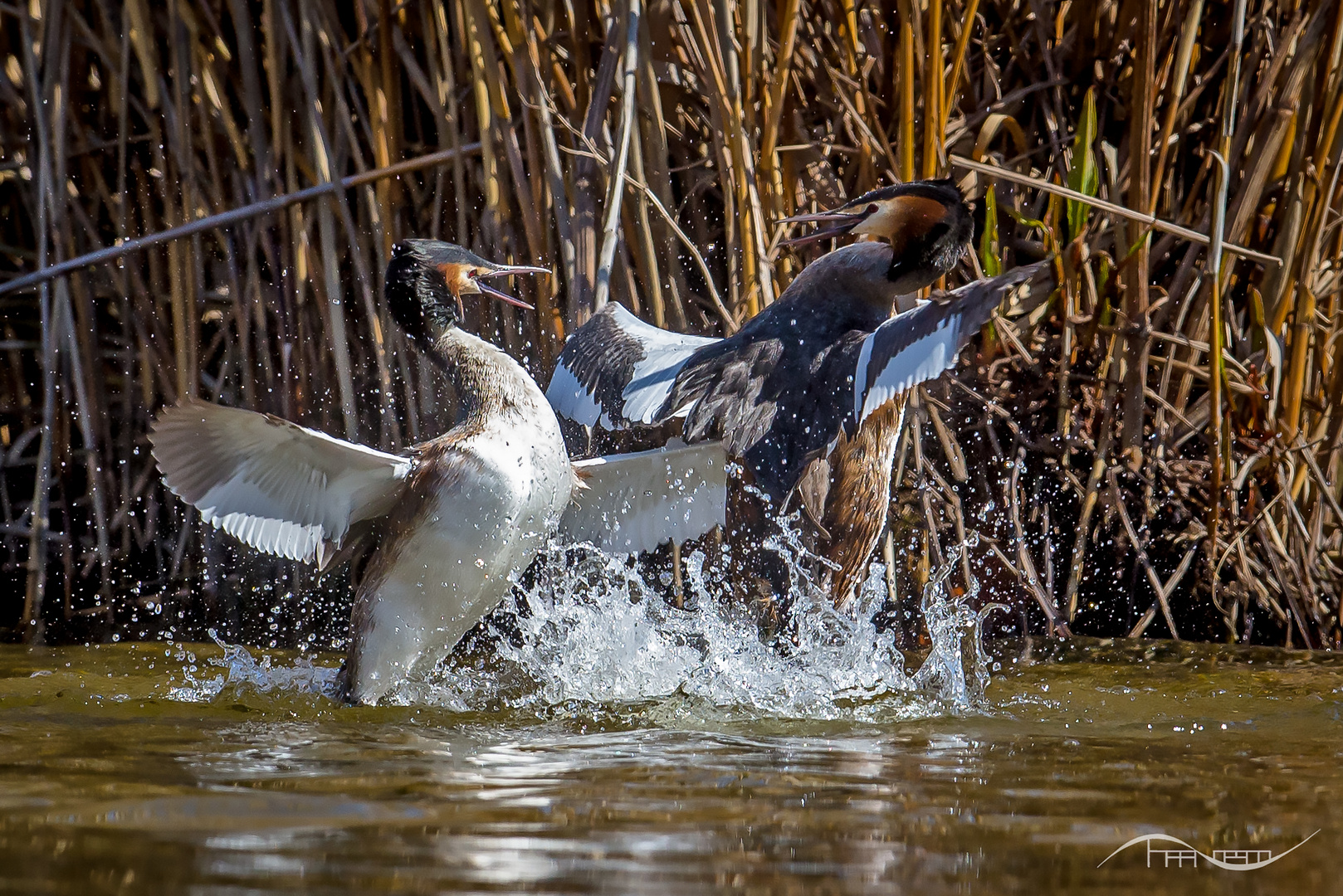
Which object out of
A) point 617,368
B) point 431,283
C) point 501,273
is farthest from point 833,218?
point 431,283

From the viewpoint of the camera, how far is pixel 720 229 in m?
5.12

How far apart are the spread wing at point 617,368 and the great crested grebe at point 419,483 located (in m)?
0.27

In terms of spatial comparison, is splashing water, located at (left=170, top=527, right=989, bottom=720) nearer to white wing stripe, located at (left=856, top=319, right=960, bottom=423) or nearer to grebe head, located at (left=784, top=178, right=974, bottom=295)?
white wing stripe, located at (left=856, top=319, right=960, bottom=423)

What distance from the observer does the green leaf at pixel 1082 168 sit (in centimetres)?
459

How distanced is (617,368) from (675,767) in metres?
1.91

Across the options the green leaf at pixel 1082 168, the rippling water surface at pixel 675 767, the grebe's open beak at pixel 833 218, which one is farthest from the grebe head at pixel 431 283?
the green leaf at pixel 1082 168

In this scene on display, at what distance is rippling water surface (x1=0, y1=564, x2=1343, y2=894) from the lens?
193 cm

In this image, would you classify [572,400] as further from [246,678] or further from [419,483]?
[246,678]

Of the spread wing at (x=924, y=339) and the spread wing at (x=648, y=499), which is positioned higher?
the spread wing at (x=924, y=339)

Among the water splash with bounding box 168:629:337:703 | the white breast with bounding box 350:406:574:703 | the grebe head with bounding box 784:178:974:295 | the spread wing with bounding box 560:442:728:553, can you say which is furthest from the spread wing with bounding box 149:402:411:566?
the grebe head with bounding box 784:178:974:295

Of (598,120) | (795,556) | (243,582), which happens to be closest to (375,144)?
(598,120)

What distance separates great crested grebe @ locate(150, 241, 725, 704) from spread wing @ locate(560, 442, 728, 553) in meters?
0.01

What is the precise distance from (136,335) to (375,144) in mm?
1149

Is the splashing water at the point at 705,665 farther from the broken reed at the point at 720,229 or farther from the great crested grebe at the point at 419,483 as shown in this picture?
the broken reed at the point at 720,229
